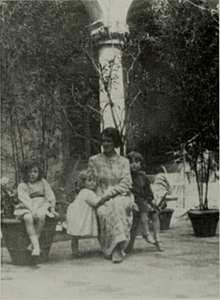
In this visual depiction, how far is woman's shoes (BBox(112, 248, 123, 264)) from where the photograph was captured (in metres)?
5.44

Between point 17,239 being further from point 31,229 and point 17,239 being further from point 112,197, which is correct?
point 112,197

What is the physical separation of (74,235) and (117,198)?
559 mm

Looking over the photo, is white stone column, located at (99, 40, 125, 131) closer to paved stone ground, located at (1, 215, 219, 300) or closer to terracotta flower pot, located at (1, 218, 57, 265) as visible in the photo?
paved stone ground, located at (1, 215, 219, 300)

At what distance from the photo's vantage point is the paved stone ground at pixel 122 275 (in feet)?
13.2

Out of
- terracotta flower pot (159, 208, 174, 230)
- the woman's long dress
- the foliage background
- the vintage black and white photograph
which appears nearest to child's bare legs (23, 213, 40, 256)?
the vintage black and white photograph

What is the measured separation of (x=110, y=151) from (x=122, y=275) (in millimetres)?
1464

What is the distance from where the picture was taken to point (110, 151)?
5828mm

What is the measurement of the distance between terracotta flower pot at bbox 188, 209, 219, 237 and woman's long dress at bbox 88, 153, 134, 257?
5.63ft

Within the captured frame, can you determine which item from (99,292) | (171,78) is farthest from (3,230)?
(171,78)

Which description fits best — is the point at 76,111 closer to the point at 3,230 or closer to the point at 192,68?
the point at 192,68

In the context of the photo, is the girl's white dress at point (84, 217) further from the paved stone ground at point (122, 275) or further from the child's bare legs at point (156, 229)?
the child's bare legs at point (156, 229)

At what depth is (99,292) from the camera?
160 inches

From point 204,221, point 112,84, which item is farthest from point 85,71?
point 204,221

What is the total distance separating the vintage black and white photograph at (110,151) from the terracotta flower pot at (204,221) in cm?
1
